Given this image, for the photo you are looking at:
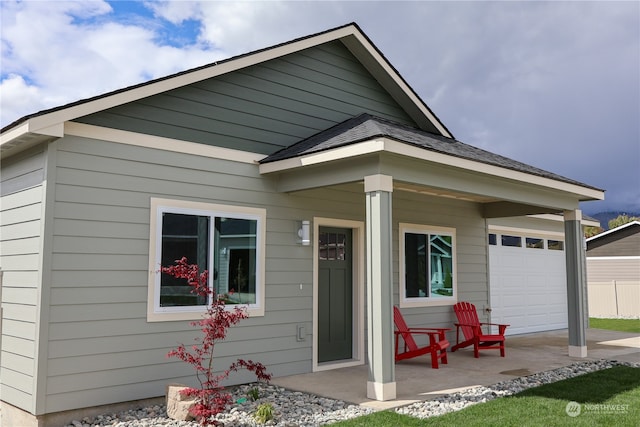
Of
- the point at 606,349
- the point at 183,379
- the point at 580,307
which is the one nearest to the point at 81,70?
the point at 183,379

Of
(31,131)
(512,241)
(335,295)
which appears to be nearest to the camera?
(31,131)

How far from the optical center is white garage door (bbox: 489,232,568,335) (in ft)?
40.6

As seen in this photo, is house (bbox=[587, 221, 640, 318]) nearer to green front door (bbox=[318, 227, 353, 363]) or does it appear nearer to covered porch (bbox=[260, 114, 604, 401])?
covered porch (bbox=[260, 114, 604, 401])

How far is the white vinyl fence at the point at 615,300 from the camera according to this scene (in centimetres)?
2058

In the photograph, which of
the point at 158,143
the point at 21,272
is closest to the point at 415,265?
the point at 158,143

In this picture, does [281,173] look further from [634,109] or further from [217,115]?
[634,109]

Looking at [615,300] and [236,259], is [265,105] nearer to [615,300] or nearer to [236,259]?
[236,259]

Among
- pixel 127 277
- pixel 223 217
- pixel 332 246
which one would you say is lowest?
pixel 127 277

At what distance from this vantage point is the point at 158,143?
21.1 ft

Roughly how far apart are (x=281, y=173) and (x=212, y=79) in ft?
5.07

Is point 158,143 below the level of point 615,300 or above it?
above

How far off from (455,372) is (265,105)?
4.71 meters

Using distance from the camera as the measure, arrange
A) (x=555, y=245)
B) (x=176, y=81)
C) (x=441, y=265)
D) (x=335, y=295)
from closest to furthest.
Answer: (x=176, y=81) → (x=335, y=295) → (x=441, y=265) → (x=555, y=245)

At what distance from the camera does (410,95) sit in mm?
9641
